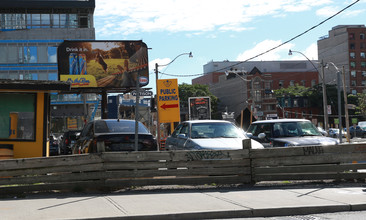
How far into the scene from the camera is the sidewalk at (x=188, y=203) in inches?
312

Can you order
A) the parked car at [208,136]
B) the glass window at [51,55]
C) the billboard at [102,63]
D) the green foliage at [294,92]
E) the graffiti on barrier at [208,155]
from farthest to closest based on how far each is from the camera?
the green foliage at [294,92] < the glass window at [51,55] < the billboard at [102,63] < the parked car at [208,136] < the graffiti on barrier at [208,155]

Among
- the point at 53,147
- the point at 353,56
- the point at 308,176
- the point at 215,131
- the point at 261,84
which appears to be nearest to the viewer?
the point at 308,176

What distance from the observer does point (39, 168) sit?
1030 centimetres

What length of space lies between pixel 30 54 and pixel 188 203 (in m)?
51.4

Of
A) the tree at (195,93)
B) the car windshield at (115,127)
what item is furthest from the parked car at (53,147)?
the tree at (195,93)

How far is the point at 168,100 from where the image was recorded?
29641 millimetres

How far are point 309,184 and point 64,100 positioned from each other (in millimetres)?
49028

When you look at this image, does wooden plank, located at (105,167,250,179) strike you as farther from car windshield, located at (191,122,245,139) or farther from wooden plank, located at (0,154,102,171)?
car windshield, located at (191,122,245,139)

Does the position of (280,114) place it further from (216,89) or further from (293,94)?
(216,89)

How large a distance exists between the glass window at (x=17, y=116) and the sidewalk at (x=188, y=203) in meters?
3.05

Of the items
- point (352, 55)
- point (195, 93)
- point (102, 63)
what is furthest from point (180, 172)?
point (352, 55)

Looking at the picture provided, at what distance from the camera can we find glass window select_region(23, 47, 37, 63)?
56219mm

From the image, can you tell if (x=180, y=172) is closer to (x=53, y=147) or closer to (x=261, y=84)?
(x=53, y=147)

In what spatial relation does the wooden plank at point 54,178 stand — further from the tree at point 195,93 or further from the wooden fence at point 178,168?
the tree at point 195,93
